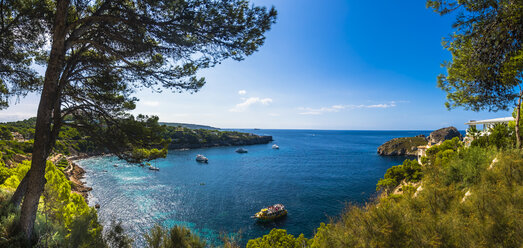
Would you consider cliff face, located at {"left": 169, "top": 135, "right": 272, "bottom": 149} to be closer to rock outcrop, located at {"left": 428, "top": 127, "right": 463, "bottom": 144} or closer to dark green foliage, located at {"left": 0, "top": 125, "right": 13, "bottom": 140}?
dark green foliage, located at {"left": 0, "top": 125, "right": 13, "bottom": 140}

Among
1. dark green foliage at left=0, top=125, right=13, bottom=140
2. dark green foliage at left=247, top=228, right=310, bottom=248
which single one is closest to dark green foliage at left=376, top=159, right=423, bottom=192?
dark green foliage at left=247, top=228, right=310, bottom=248

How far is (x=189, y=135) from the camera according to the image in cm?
8394

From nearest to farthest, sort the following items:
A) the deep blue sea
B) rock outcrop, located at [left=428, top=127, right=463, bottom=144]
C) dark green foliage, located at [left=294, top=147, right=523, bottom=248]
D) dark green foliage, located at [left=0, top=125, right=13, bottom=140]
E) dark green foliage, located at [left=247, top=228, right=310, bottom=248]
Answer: dark green foliage, located at [left=294, top=147, right=523, bottom=248], dark green foliage, located at [left=247, top=228, right=310, bottom=248], dark green foliage, located at [left=0, top=125, right=13, bottom=140], the deep blue sea, rock outcrop, located at [left=428, top=127, right=463, bottom=144]

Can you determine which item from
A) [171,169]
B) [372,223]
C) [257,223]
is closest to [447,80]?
[372,223]

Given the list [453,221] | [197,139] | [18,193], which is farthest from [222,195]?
[197,139]

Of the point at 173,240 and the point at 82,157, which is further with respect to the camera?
the point at 82,157

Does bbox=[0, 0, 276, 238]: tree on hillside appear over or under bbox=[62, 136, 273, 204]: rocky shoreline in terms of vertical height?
over

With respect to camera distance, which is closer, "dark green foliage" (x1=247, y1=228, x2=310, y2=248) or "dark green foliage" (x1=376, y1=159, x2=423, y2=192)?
"dark green foliage" (x1=247, y1=228, x2=310, y2=248)

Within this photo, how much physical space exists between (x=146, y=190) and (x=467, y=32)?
3539 centimetres

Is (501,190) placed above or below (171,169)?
above

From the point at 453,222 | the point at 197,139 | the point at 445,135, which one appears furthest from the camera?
the point at 197,139

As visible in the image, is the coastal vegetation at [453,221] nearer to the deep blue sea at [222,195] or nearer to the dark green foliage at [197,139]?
the deep blue sea at [222,195]

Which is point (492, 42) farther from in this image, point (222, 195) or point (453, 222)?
point (222, 195)

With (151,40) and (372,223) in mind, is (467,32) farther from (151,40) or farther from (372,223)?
(151,40)
